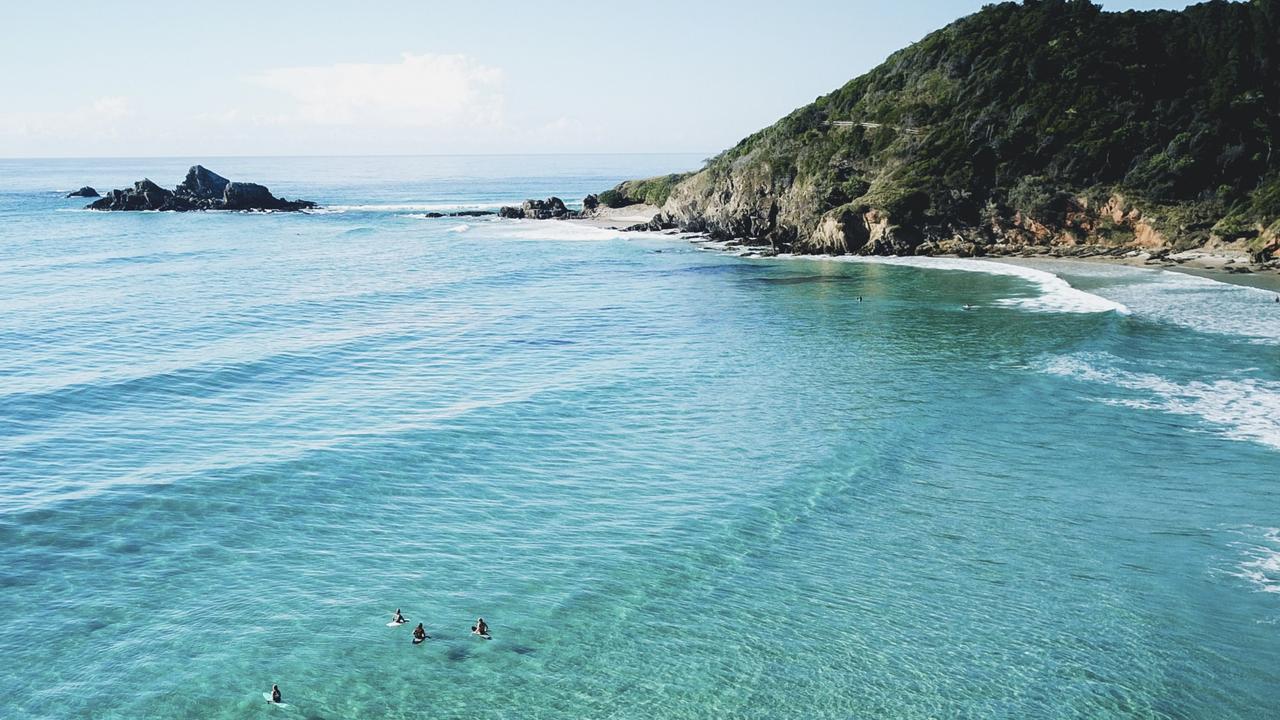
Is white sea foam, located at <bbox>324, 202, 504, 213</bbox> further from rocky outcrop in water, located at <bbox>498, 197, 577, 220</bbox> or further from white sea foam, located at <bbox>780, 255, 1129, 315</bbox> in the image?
white sea foam, located at <bbox>780, 255, 1129, 315</bbox>

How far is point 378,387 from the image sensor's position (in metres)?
40.0

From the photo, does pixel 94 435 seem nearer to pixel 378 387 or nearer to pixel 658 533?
pixel 378 387

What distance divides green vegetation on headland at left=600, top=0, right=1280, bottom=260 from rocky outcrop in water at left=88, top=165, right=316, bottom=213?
85.6m

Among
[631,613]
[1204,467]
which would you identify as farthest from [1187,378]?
[631,613]

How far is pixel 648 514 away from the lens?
25750 mm

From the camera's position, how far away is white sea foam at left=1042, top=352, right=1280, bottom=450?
3184 cm

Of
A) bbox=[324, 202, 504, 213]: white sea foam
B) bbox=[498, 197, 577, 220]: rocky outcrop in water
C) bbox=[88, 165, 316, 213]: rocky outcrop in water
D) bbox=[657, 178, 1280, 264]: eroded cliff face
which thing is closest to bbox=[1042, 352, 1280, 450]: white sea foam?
bbox=[657, 178, 1280, 264]: eroded cliff face

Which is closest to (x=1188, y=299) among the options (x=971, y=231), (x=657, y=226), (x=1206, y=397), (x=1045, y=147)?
(x=1206, y=397)

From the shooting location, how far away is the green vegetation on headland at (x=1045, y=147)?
75.9 metres

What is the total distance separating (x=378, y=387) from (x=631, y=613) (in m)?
23.0

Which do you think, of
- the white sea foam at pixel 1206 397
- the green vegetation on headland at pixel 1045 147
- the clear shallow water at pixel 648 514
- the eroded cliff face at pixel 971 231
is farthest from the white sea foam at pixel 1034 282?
the white sea foam at pixel 1206 397

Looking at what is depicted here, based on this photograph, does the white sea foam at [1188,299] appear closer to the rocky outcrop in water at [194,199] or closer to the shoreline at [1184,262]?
the shoreline at [1184,262]

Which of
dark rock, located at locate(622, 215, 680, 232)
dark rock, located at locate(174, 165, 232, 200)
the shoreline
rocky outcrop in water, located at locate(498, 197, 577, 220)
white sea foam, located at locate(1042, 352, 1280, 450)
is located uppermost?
dark rock, located at locate(174, 165, 232, 200)

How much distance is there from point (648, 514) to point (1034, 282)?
5009 centimetres
